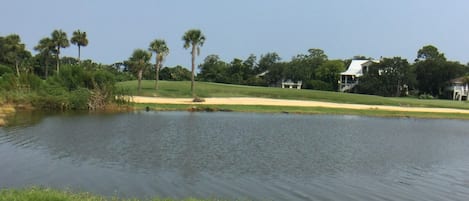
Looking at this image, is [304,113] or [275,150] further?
[304,113]

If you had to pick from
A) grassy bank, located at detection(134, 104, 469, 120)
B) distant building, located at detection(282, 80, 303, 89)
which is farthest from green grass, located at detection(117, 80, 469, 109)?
distant building, located at detection(282, 80, 303, 89)

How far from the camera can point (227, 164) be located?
2253cm

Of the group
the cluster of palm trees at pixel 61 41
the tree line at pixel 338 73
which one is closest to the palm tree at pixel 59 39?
the cluster of palm trees at pixel 61 41

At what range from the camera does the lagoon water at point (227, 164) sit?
57.5 feet

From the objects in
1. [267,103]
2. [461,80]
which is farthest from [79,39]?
[461,80]

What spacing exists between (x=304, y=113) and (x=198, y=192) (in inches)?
2000

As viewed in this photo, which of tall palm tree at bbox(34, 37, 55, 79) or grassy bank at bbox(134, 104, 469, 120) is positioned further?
tall palm tree at bbox(34, 37, 55, 79)

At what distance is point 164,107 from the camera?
208 feet

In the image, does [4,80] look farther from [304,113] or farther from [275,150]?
[275,150]

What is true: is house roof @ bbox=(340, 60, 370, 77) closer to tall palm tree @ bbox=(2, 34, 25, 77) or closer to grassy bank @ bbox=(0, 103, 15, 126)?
tall palm tree @ bbox=(2, 34, 25, 77)

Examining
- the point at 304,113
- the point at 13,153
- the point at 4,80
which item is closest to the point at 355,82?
the point at 304,113

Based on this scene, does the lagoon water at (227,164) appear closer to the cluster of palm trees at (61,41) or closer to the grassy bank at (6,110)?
the grassy bank at (6,110)

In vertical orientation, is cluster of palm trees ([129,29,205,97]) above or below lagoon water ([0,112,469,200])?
above

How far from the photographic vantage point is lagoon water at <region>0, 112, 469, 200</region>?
57.5ft
